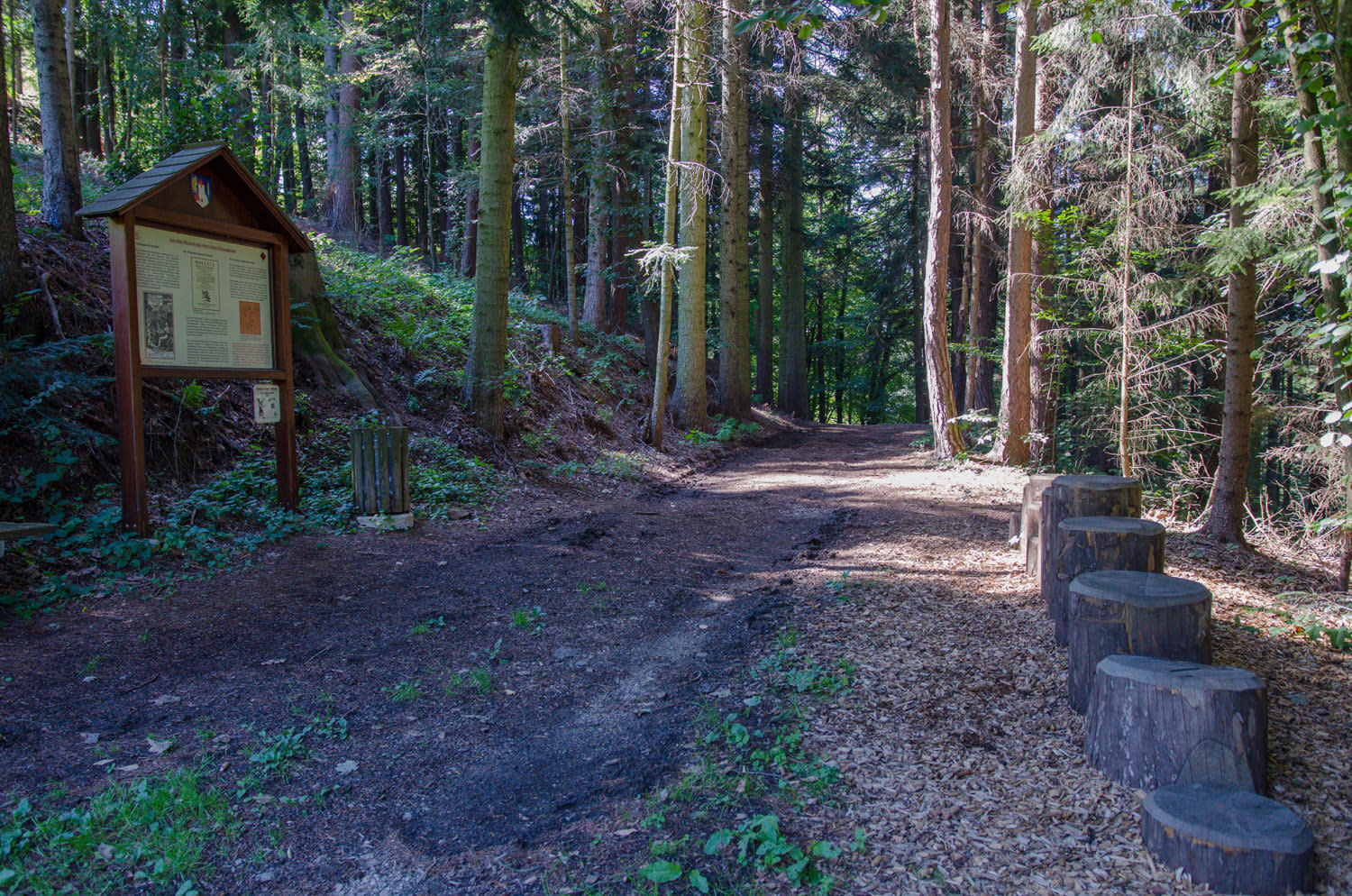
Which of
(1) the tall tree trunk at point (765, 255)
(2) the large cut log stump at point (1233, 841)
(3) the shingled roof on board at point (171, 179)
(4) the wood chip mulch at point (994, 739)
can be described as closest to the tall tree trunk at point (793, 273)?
(1) the tall tree trunk at point (765, 255)

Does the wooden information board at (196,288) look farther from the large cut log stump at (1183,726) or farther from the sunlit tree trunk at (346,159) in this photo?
the sunlit tree trunk at (346,159)

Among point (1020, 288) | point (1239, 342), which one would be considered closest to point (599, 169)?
point (1020, 288)

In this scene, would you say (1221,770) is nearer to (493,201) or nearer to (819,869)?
(819,869)

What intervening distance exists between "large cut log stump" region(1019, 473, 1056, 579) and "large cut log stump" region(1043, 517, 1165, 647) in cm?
73

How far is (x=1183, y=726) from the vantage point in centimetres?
294

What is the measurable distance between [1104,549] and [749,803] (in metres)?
3.10

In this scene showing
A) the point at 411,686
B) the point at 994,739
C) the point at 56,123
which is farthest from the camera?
the point at 56,123

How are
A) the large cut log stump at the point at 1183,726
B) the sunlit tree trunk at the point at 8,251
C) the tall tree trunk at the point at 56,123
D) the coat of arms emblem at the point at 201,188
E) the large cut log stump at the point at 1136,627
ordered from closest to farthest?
the large cut log stump at the point at 1183,726 < the large cut log stump at the point at 1136,627 < the coat of arms emblem at the point at 201,188 < the sunlit tree trunk at the point at 8,251 < the tall tree trunk at the point at 56,123

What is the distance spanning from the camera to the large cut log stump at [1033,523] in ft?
19.9

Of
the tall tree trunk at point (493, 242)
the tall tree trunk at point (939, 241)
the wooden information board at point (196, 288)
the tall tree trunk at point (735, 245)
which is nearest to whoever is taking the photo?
the wooden information board at point (196, 288)

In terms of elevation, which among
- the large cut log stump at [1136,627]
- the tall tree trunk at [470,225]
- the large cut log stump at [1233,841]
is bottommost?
the large cut log stump at [1233,841]

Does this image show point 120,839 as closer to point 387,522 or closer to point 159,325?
point 387,522

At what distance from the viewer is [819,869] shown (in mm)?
2684

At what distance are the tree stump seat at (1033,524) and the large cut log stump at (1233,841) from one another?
3.20 m
